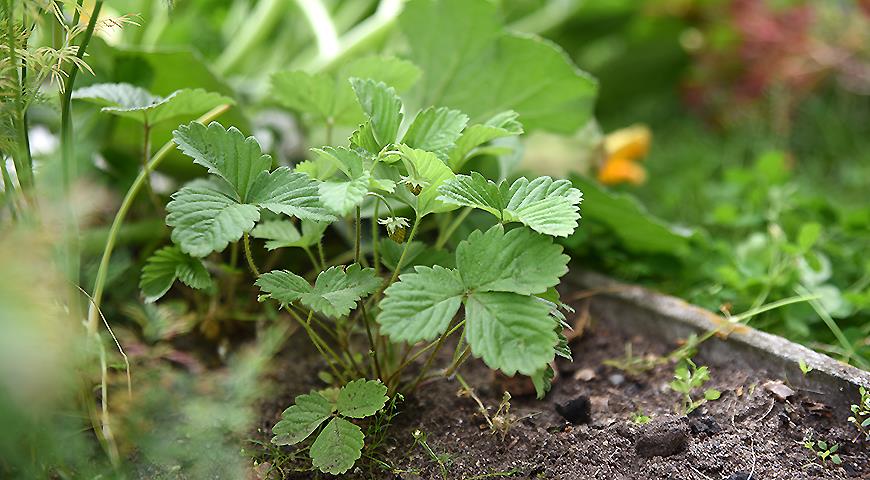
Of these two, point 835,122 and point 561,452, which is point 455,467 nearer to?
point 561,452

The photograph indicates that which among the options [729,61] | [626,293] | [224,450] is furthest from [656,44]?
[224,450]

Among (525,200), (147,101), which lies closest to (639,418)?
(525,200)

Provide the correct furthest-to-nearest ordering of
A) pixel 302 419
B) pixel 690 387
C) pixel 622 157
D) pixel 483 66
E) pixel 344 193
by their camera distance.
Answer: pixel 622 157 < pixel 483 66 < pixel 690 387 < pixel 302 419 < pixel 344 193

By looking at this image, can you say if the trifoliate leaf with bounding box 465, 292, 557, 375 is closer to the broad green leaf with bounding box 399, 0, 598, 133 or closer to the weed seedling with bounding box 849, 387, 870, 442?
the weed seedling with bounding box 849, 387, 870, 442

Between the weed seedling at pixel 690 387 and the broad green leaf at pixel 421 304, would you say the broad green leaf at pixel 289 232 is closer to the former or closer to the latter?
the broad green leaf at pixel 421 304

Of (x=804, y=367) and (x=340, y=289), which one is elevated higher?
(x=340, y=289)

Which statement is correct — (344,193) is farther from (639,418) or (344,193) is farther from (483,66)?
(483,66)
